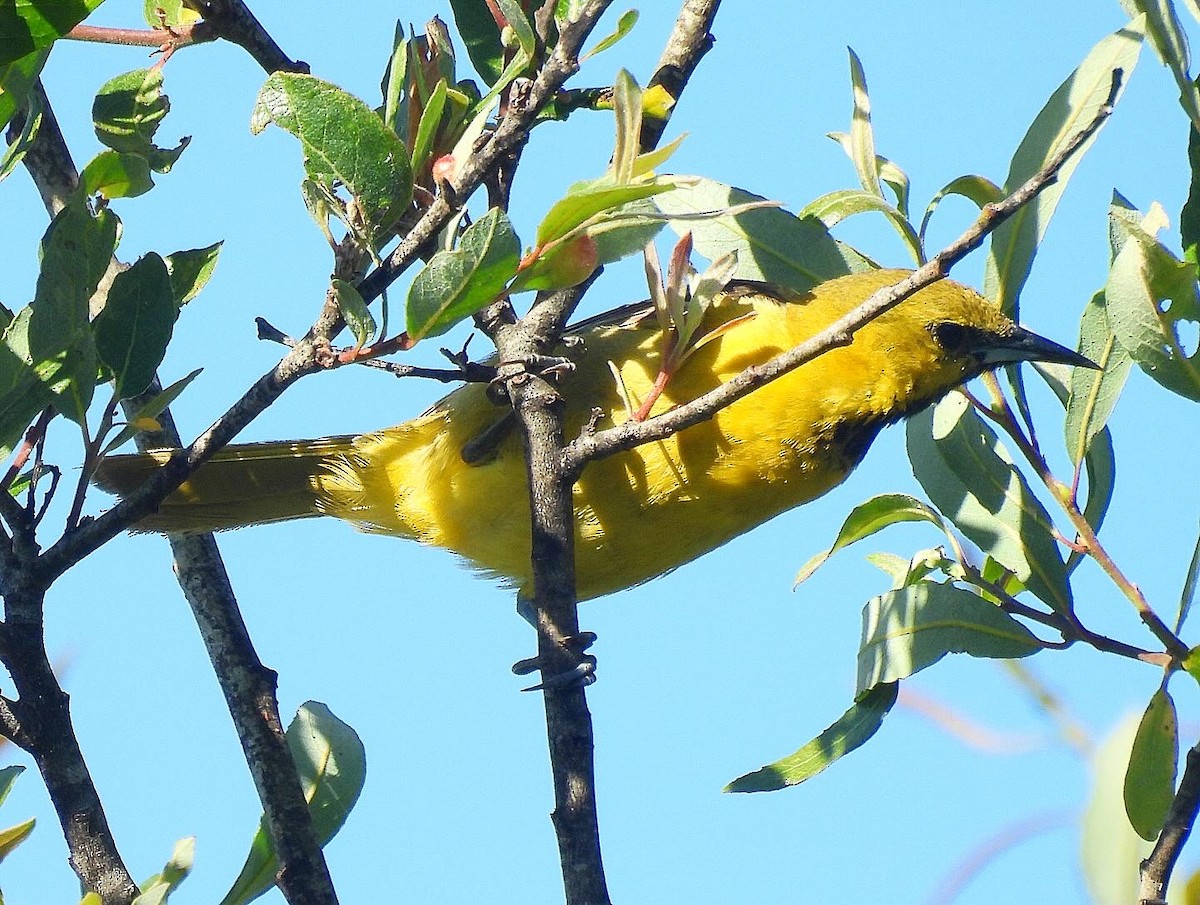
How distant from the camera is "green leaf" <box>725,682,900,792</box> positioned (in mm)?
2568

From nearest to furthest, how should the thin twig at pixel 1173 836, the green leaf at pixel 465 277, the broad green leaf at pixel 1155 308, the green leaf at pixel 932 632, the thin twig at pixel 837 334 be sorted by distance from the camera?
the thin twig at pixel 837 334 → the green leaf at pixel 465 277 → the thin twig at pixel 1173 836 → the broad green leaf at pixel 1155 308 → the green leaf at pixel 932 632

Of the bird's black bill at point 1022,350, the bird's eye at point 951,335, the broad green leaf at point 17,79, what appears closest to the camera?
the broad green leaf at point 17,79

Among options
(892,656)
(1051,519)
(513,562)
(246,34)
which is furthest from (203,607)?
(1051,519)

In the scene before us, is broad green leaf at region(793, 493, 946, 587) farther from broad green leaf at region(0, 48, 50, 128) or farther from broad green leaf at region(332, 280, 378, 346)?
broad green leaf at region(0, 48, 50, 128)

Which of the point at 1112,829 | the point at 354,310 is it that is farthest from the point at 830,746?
the point at 354,310

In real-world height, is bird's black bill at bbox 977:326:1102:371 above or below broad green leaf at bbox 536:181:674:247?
above

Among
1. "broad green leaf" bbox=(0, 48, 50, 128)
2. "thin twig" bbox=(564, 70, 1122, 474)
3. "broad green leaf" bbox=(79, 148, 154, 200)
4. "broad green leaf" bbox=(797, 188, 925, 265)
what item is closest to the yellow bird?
"broad green leaf" bbox=(797, 188, 925, 265)

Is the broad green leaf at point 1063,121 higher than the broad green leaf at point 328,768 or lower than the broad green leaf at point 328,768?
higher

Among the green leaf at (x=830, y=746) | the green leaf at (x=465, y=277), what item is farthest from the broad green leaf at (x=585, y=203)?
the green leaf at (x=830, y=746)

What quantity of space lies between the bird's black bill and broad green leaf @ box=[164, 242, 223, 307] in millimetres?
1832

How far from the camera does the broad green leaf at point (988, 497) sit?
2617mm

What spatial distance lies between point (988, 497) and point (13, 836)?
6.31 feet

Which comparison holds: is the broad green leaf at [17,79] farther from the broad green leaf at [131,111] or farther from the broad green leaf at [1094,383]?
the broad green leaf at [1094,383]

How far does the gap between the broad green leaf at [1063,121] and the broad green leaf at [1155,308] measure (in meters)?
0.19
